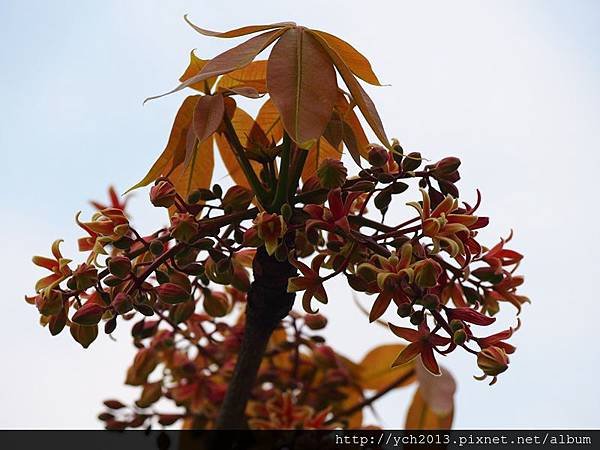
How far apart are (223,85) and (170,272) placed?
252 millimetres

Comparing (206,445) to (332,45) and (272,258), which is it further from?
(332,45)

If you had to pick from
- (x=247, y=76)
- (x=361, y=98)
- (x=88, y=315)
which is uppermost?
(x=247, y=76)

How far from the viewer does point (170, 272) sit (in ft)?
2.56

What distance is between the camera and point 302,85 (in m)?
0.73

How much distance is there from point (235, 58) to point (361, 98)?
0.13 m

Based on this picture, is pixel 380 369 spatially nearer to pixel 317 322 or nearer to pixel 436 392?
pixel 436 392

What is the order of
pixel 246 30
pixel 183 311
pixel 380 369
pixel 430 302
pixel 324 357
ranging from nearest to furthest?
1. pixel 430 302
2. pixel 246 30
3. pixel 183 311
4. pixel 324 357
5. pixel 380 369

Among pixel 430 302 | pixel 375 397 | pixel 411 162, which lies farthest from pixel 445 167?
pixel 375 397

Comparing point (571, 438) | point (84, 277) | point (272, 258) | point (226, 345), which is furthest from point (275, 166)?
point (571, 438)

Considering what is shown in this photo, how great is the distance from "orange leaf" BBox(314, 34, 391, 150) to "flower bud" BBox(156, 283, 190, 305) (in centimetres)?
24

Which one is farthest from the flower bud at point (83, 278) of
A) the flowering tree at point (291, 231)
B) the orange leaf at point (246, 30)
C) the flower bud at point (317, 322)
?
the flower bud at point (317, 322)

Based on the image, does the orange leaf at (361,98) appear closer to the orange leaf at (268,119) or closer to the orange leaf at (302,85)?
the orange leaf at (302,85)

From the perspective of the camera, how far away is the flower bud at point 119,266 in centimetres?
72

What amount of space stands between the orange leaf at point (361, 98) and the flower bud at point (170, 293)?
0.24m
